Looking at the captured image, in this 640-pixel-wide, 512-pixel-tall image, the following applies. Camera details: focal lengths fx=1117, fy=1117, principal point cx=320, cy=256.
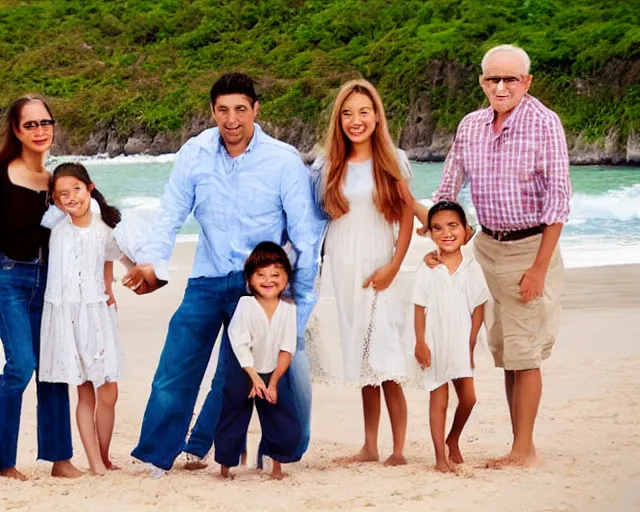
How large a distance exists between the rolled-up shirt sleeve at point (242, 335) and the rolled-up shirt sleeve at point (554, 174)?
1.30m

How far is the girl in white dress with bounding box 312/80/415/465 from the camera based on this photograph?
480 centimetres

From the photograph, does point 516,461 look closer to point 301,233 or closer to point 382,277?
point 382,277

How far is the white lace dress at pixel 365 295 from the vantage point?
4.82m

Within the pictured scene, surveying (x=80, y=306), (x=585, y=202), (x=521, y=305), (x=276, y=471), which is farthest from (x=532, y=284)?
(x=585, y=202)

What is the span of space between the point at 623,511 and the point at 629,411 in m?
1.86

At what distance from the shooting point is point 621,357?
25.1ft

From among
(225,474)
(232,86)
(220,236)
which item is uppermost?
(232,86)

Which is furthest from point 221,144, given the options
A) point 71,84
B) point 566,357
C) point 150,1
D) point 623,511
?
point 150,1

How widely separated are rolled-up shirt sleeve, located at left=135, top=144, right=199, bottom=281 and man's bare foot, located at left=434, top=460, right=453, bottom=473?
1.39 meters

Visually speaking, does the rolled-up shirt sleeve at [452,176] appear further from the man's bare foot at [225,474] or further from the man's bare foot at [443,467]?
the man's bare foot at [225,474]

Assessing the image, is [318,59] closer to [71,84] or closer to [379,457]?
[71,84]

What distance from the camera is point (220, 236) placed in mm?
4562

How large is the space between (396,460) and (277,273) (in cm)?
105

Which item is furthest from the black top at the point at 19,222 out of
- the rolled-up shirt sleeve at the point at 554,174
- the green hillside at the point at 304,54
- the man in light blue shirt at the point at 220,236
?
the green hillside at the point at 304,54
